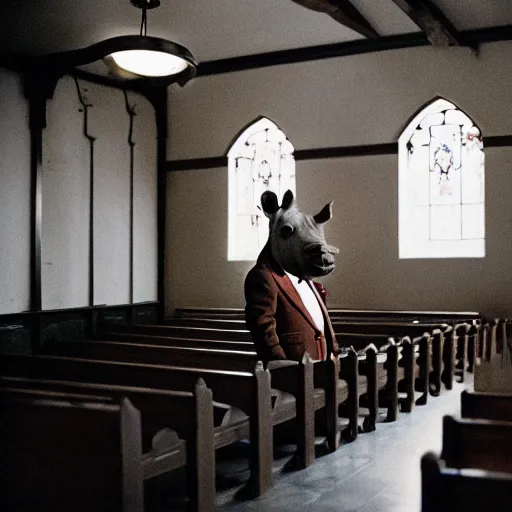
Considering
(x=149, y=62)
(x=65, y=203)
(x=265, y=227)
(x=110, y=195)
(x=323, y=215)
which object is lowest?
(x=323, y=215)

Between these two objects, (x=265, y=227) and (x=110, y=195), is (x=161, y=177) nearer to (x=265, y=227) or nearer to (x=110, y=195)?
(x=110, y=195)

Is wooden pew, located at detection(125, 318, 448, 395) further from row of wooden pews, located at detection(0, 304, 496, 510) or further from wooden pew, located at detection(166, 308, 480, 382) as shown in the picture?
wooden pew, located at detection(166, 308, 480, 382)

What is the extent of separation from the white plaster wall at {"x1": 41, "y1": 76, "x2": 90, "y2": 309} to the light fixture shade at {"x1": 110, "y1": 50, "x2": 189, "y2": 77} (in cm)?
238

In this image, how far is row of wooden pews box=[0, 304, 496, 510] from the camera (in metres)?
2.26

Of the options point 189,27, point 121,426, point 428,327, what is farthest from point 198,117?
point 121,426

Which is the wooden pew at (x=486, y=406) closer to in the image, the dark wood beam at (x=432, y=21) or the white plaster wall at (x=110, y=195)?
the dark wood beam at (x=432, y=21)

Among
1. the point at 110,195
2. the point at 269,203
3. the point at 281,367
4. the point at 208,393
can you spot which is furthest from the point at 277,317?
the point at 110,195

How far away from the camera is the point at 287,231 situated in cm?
369

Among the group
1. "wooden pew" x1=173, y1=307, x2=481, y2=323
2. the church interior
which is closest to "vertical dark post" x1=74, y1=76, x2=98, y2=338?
the church interior

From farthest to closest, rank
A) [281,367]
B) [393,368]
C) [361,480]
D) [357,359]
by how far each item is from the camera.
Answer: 1. [393,368]
2. [357,359]
3. [281,367]
4. [361,480]

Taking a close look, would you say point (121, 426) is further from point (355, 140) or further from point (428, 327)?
point (355, 140)

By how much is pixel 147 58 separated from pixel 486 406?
4076 mm

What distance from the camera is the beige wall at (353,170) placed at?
7.24m

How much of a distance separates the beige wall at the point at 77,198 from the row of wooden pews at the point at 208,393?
2346 mm
